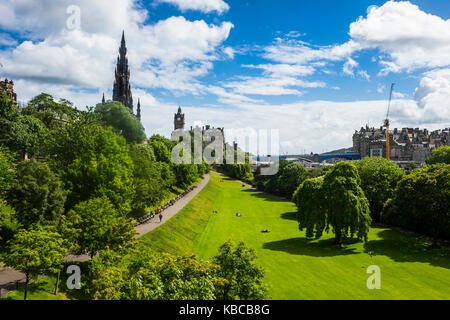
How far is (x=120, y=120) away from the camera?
81.4 m

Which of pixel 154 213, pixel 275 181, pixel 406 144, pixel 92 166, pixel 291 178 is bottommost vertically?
pixel 154 213

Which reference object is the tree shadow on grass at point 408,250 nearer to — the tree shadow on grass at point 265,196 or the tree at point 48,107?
the tree shadow on grass at point 265,196

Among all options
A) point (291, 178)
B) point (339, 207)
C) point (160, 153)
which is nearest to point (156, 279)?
point (339, 207)

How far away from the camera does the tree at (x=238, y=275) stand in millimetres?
19844

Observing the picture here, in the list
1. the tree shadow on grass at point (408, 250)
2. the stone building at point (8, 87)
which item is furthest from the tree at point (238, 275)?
the stone building at point (8, 87)

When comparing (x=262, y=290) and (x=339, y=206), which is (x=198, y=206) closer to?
(x=339, y=206)

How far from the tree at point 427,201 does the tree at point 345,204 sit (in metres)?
7.46

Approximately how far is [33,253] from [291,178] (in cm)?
7861

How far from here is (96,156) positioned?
4072 cm

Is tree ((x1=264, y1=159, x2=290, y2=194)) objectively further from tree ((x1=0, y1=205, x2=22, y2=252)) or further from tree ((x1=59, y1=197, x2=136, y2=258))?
tree ((x1=0, y1=205, x2=22, y2=252))

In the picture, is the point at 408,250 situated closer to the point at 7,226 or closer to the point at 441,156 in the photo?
the point at 7,226

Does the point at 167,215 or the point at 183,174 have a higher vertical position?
the point at 183,174
